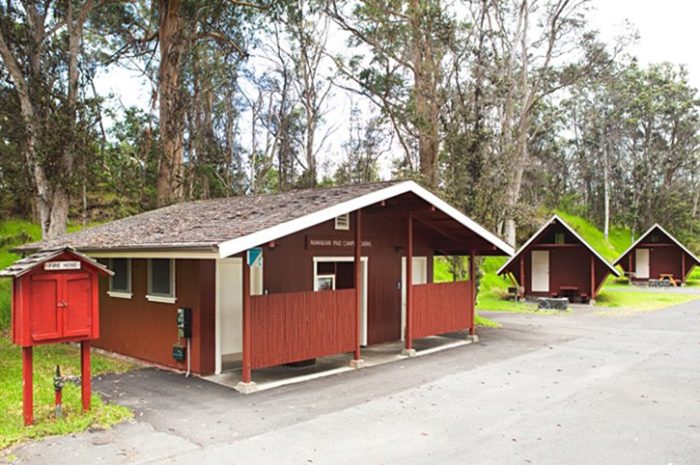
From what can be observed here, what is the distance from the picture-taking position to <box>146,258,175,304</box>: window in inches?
381

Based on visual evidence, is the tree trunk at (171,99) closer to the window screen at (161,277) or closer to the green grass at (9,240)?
the green grass at (9,240)

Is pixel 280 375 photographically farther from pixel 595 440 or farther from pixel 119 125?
pixel 119 125

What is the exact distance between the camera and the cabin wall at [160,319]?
9125 millimetres

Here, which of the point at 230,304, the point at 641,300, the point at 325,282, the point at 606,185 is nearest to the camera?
the point at 230,304

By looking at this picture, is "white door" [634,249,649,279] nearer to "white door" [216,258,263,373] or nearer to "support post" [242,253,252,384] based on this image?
"white door" [216,258,263,373]

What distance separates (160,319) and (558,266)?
18310mm

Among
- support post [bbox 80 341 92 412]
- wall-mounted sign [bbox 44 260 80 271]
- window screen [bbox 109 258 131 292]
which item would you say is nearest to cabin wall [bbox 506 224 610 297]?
window screen [bbox 109 258 131 292]

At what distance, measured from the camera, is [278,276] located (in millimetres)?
10453

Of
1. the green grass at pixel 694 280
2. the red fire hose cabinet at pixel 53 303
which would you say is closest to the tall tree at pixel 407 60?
the red fire hose cabinet at pixel 53 303

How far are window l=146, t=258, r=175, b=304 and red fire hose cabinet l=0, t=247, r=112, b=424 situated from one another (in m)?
2.66

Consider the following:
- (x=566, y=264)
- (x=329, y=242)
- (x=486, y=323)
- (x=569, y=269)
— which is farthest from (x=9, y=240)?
(x=569, y=269)

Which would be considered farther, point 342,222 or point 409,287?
point 342,222

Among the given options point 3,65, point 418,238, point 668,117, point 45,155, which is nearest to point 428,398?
point 418,238

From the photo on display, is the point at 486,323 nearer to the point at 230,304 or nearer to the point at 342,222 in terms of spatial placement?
the point at 342,222
